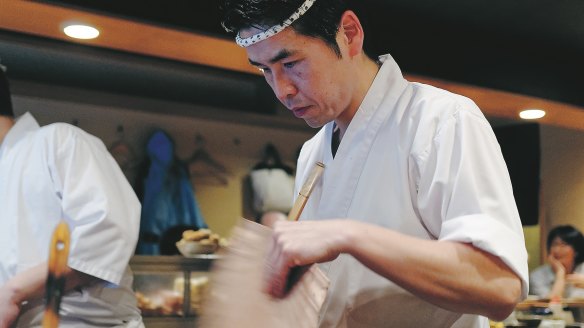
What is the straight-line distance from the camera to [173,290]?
3.79 meters

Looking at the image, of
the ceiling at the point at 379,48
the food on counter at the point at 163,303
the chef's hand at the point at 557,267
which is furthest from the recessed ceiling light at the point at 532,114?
the food on counter at the point at 163,303

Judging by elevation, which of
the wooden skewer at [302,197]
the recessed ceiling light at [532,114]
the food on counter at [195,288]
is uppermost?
the recessed ceiling light at [532,114]

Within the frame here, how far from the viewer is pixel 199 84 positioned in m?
5.50

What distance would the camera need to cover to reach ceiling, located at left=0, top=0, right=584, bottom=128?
3754 millimetres

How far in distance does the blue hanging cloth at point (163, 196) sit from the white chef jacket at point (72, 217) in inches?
105

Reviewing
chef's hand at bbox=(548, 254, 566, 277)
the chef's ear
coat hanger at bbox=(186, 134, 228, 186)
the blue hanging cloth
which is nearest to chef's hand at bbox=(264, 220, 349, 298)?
the chef's ear

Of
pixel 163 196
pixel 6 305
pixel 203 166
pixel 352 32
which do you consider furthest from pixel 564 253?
pixel 352 32

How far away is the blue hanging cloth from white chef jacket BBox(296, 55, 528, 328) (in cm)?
351

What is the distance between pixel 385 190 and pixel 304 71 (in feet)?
0.90

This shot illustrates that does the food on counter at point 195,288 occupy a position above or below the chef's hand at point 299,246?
below

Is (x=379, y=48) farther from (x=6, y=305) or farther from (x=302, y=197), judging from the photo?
(x=302, y=197)

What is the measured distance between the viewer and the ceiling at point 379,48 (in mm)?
3754

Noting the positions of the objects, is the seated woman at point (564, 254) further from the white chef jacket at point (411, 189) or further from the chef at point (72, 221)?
the white chef jacket at point (411, 189)

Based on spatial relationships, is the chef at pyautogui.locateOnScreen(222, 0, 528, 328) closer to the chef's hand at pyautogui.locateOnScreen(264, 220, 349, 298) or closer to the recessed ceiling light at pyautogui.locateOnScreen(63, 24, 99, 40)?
the chef's hand at pyautogui.locateOnScreen(264, 220, 349, 298)
